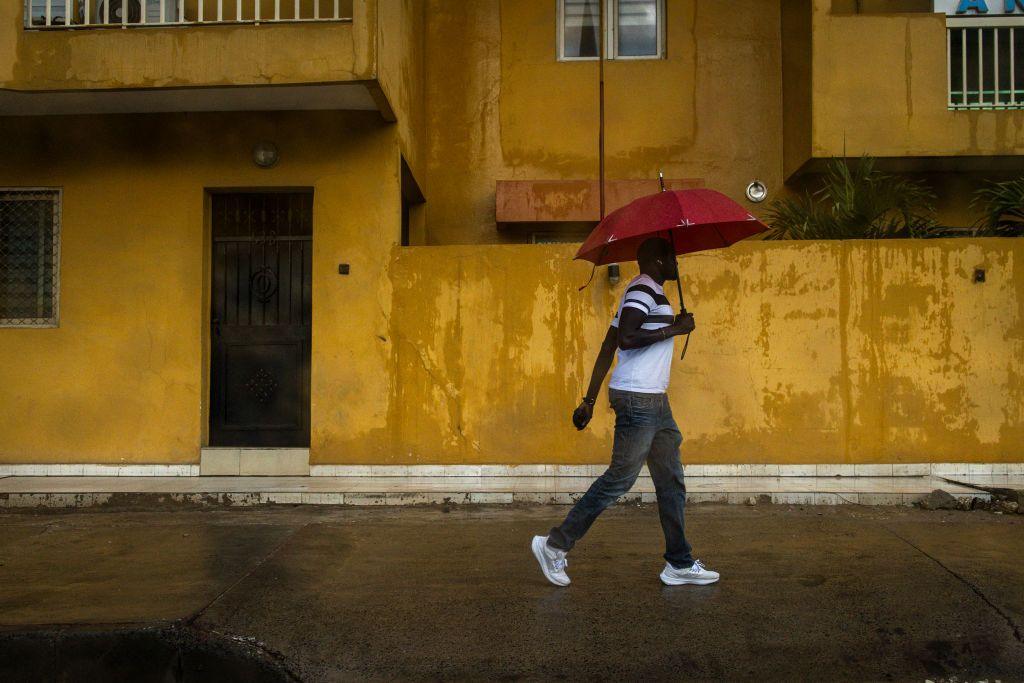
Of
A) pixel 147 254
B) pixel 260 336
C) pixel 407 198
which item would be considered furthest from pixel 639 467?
pixel 407 198

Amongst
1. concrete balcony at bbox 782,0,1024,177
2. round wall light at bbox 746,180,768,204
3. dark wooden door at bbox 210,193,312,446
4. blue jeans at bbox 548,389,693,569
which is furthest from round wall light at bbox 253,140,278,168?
concrete balcony at bbox 782,0,1024,177

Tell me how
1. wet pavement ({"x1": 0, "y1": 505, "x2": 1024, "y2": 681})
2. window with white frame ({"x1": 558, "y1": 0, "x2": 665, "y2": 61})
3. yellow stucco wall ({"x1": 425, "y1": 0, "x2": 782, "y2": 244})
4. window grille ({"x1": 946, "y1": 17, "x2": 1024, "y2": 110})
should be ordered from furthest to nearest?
window with white frame ({"x1": 558, "y1": 0, "x2": 665, "y2": 61}) → yellow stucco wall ({"x1": 425, "y1": 0, "x2": 782, "y2": 244}) → window grille ({"x1": 946, "y1": 17, "x2": 1024, "y2": 110}) → wet pavement ({"x1": 0, "y1": 505, "x2": 1024, "y2": 681})

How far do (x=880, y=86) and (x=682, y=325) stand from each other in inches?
249

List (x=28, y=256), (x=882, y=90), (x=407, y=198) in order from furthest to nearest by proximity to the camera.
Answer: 1. (x=407, y=198)
2. (x=882, y=90)
3. (x=28, y=256)

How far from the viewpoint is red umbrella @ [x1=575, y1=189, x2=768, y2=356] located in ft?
14.0

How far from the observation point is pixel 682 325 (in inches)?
168

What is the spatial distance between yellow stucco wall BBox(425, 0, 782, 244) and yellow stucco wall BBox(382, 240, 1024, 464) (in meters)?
2.47

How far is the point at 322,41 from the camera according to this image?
280 inches

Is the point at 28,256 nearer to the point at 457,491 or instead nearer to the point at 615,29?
the point at 457,491

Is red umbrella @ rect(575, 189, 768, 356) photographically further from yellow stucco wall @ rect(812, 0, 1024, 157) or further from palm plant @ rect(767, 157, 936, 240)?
yellow stucco wall @ rect(812, 0, 1024, 157)

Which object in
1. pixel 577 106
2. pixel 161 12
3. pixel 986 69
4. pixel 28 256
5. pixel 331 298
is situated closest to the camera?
pixel 161 12

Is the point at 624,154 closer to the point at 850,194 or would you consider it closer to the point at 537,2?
the point at 537,2

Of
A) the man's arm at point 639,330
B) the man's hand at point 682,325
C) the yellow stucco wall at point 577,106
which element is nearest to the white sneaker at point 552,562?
the man's arm at point 639,330

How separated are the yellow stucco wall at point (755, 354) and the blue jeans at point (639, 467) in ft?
10.8
